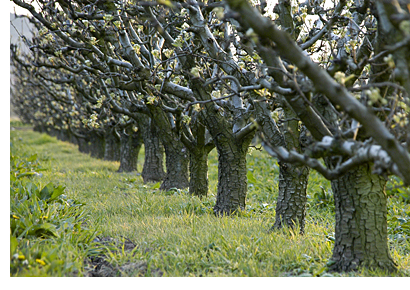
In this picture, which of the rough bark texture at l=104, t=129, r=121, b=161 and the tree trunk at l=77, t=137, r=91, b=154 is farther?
the tree trunk at l=77, t=137, r=91, b=154

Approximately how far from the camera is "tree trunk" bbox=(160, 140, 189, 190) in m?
8.26

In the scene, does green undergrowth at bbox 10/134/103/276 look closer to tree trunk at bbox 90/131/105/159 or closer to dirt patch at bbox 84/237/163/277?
dirt patch at bbox 84/237/163/277

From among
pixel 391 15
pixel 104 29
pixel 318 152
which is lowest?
pixel 318 152

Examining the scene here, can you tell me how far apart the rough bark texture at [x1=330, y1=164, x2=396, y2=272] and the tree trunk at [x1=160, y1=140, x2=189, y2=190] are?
513 cm

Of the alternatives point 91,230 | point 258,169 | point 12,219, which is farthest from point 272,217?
point 258,169

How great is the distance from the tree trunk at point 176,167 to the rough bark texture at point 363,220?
5.13 m

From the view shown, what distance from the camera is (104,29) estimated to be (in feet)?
18.9

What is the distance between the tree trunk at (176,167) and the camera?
826 cm

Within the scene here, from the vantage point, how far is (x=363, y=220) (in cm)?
345

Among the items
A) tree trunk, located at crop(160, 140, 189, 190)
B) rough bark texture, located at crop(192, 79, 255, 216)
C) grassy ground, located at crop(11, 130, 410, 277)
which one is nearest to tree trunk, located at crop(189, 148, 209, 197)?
grassy ground, located at crop(11, 130, 410, 277)

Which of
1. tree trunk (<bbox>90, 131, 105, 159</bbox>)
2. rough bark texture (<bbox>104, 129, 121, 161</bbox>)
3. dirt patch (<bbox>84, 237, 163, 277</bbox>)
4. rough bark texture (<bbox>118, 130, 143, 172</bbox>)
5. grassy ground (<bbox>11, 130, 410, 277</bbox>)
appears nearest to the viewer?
dirt patch (<bbox>84, 237, 163, 277</bbox>)

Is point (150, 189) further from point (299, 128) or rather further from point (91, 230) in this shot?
point (299, 128)

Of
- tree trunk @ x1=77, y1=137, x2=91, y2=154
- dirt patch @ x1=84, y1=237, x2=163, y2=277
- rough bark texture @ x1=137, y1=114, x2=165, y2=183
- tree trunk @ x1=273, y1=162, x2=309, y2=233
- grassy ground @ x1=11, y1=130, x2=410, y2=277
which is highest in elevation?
tree trunk @ x1=77, y1=137, x2=91, y2=154

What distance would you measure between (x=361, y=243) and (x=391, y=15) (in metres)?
2.23
